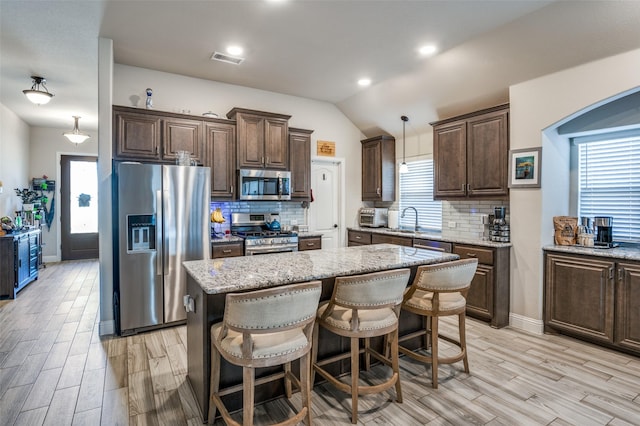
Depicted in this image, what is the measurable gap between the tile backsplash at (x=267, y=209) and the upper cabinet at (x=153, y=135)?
2.68 ft

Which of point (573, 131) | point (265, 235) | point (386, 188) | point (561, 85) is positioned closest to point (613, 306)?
point (573, 131)

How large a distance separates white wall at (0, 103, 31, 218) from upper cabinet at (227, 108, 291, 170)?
13.9 feet

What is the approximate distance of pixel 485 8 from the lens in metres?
2.98

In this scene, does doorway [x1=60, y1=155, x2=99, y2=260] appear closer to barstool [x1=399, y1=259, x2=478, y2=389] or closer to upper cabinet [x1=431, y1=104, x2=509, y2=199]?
upper cabinet [x1=431, y1=104, x2=509, y2=199]

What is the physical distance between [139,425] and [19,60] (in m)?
4.50

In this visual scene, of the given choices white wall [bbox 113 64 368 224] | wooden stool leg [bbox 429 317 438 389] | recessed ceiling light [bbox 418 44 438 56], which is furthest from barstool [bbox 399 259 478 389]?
white wall [bbox 113 64 368 224]

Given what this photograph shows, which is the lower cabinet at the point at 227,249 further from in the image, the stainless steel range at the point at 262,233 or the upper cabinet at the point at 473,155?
the upper cabinet at the point at 473,155

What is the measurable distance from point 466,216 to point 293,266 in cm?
318

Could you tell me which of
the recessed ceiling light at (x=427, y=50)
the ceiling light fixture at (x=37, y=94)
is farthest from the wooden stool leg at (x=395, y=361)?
the ceiling light fixture at (x=37, y=94)

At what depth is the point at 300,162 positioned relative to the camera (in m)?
5.23

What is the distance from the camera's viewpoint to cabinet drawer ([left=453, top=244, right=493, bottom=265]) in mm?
3826

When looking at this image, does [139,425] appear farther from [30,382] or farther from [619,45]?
[619,45]

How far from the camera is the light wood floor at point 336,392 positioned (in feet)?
7.28

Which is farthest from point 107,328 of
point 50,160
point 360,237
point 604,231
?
point 50,160
